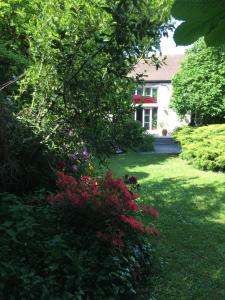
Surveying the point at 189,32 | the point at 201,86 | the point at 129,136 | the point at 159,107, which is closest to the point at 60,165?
the point at 129,136

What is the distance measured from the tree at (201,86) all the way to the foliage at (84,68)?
14.0m

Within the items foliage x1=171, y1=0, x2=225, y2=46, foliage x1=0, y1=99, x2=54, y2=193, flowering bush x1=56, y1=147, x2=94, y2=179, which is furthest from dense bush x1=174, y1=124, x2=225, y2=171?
foliage x1=171, y1=0, x2=225, y2=46

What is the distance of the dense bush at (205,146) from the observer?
13555 millimetres

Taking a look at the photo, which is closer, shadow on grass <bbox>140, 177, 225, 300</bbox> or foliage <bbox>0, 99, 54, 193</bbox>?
shadow on grass <bbox>140, 177, 225, 300</bbox>

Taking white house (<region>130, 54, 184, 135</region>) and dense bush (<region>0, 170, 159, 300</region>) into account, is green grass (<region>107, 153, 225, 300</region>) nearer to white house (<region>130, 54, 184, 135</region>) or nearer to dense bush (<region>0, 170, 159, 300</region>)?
dense bush (<region>0, 170, 159, 300</region>)

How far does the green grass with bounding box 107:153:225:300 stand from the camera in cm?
459

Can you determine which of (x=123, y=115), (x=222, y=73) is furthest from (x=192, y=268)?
(x=222, y=73)

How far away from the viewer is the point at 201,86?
19.2 metres

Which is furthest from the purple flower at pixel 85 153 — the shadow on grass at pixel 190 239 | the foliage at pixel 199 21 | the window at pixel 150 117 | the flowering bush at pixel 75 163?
the window at pixel 150 117

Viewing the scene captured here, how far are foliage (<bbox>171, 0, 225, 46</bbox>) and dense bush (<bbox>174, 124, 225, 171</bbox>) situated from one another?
496 inches

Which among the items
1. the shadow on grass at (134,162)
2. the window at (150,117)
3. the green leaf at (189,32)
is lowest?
the shadow on grass at (134,162)

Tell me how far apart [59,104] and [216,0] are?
4.42 meters

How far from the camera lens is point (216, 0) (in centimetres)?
82

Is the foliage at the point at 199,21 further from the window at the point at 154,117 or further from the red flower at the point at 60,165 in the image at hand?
the window at the point at 154,117
